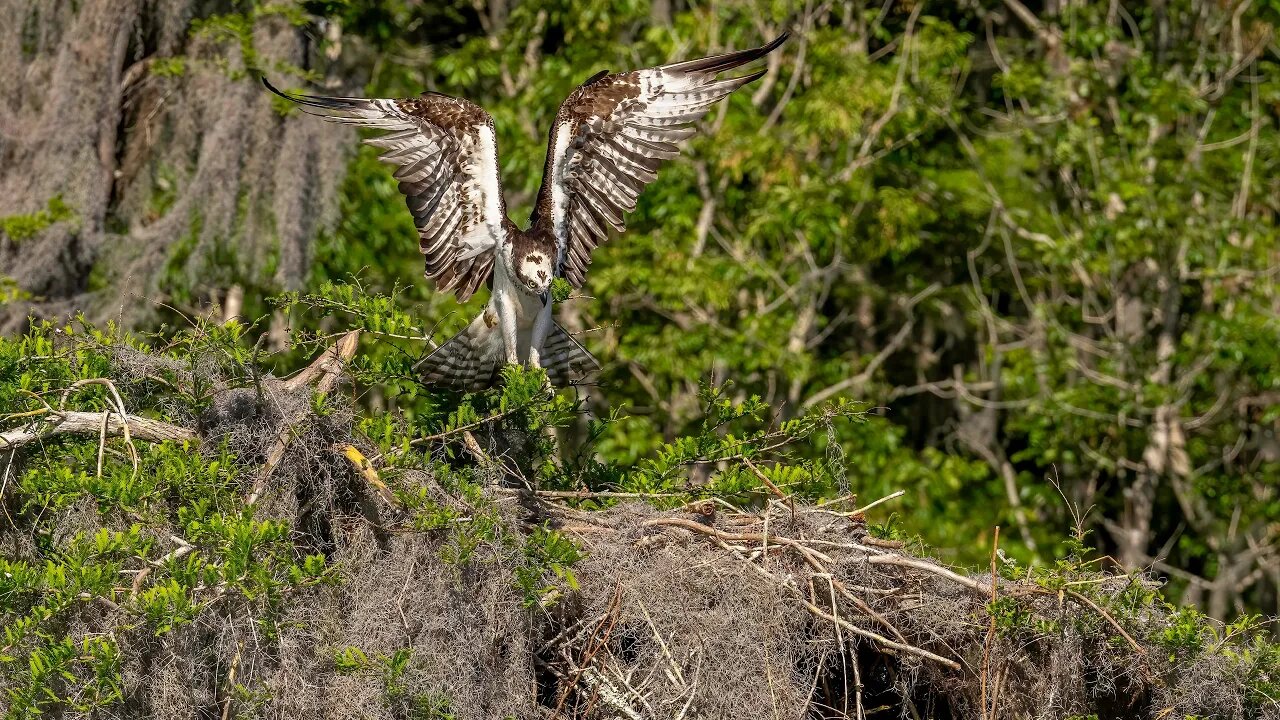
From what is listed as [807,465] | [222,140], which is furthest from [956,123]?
[807,465]

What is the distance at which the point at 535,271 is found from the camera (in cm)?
579

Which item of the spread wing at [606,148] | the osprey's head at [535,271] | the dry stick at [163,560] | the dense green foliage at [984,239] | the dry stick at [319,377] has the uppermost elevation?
the spread wing at [606,148]

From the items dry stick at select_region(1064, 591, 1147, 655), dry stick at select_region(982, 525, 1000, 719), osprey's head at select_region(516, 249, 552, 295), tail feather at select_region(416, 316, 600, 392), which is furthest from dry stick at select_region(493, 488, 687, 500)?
dry stick at select_region(1064, 591, 1147, 655)

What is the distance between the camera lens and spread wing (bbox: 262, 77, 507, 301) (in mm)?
6000

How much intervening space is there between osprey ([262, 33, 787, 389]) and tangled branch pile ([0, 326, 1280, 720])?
657mm

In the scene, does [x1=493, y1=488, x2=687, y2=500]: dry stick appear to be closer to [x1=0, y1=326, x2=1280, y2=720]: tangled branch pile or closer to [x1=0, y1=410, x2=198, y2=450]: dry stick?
[x1=0, y1=326, x2=1280, y2=720]: tangled branch pile

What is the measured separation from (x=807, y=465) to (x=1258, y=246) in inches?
269

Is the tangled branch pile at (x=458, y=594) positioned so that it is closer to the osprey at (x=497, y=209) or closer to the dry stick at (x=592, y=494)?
the dry stick at (x=592, y=494)

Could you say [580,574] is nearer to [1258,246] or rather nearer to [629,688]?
[629,688]

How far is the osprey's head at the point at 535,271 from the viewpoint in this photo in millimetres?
5777

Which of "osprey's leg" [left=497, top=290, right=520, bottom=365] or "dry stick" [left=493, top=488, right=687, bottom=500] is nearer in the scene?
"dry stick" [left=493, top=488, right=687, bottom=500]

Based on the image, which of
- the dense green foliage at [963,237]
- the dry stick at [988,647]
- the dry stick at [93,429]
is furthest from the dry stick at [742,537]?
the dense green foliage at [963,237]

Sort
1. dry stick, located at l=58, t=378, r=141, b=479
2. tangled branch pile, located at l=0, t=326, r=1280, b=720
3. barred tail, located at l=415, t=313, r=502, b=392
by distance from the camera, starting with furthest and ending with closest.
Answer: barred tail, located at l=415, t=313, r=502, b=392 < dry stick, located at l=58, t=378, r=141, b=479 < tangled branch pile, located at l=0, t=326, r=1280, b=720

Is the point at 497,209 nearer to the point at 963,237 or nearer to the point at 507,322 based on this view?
the point at 507,322
